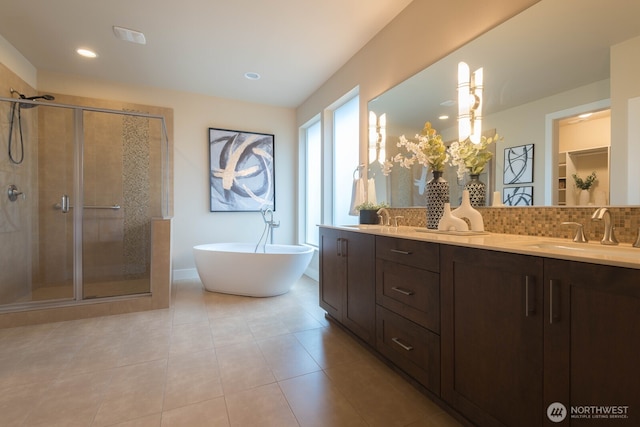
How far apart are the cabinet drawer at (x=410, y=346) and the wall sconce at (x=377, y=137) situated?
4.90 ft

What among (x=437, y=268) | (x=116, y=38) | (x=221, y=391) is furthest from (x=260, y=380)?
(x=116, y=38)

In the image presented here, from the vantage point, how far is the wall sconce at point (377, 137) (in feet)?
8.73

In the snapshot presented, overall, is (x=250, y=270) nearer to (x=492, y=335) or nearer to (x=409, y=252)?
(x=409, y=252)

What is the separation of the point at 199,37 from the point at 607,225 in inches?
130

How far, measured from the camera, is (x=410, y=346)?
5.09 feet

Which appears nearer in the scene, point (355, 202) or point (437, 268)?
point (437, 268)

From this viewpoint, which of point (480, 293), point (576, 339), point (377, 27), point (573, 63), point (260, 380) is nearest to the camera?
point (576, 339)

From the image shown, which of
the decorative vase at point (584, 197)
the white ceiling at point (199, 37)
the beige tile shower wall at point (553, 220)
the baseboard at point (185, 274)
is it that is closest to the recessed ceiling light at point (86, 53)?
the white ceiling at point (199, 37)

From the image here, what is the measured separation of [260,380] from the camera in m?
1.66

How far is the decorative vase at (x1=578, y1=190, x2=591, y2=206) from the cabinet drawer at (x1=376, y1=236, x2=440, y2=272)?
0.69 metres

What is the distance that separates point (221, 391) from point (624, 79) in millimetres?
2414

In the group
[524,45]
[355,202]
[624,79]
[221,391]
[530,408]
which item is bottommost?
[221,391]

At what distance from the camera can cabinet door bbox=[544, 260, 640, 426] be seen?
77cm

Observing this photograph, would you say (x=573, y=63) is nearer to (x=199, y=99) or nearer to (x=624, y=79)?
(x=624, y=79)
